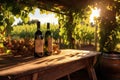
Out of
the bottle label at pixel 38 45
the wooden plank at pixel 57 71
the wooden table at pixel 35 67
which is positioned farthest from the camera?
the bottle label at pixel 38 45

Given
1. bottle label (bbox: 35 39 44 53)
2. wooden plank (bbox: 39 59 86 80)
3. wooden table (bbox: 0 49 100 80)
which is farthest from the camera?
bottle label (bbox: 35 39 44 53)

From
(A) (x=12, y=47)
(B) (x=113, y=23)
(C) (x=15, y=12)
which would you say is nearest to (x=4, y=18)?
(C) (x=15, y=12)

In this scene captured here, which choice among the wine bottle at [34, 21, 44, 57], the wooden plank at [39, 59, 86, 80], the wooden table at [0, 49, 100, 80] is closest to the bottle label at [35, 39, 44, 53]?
the wine bottle at [34, 21, 44, 57]

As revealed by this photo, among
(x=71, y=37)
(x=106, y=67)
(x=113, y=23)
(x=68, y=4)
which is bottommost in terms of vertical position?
(x=106, y=67)

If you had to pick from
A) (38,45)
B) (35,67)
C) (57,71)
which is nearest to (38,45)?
(38,45)

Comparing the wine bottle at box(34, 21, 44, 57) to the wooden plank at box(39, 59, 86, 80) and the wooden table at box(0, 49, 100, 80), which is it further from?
the wooden plank at box(39, 59, 86, 80)

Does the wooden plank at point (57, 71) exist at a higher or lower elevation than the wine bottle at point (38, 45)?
lower

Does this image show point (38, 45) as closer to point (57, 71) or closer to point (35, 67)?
point (57, 71)

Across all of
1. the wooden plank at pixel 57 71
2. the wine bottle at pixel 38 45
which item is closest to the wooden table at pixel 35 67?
the wooden plank at pixel 57 71

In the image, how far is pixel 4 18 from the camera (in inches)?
116

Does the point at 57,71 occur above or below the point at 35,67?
below

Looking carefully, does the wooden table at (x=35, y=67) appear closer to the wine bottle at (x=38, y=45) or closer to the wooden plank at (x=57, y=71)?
the wooden plank at (x=57, y=71)

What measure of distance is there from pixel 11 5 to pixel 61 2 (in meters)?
1.54

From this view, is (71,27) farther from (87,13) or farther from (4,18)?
(4,18)
